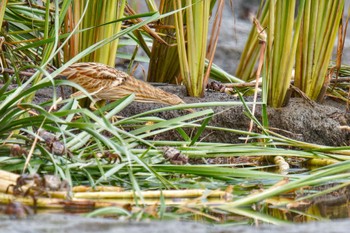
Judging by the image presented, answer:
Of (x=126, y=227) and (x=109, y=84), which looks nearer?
(x=126, y=227)

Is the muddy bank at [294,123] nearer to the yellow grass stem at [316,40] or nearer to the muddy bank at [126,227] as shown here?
the yellow grass stem at [316,40]

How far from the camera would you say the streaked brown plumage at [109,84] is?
12.8 ft

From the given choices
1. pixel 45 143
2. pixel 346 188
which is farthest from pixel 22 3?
pixel 346 188

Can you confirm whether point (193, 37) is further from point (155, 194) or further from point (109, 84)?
point (155, 194)

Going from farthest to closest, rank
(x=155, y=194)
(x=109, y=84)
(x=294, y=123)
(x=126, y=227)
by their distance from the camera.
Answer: (x=109, y=84) < (x=294, y=123) < (x=155, y=194) < (x=126, y=227)

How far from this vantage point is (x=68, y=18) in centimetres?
395

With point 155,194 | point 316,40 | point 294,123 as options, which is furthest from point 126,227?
point 316,40

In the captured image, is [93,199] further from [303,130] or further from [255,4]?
[255,4]

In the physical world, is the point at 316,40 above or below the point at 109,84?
above

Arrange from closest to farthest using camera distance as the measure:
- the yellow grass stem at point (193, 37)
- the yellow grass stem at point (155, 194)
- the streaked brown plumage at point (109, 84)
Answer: the yellow grass stem at point (155, 194), the streaked brown plumage at point (109, 84), the yellow grass stem at point (193, 37)

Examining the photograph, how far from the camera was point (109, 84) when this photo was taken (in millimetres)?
4066

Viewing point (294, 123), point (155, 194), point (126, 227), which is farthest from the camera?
point (294, 123)

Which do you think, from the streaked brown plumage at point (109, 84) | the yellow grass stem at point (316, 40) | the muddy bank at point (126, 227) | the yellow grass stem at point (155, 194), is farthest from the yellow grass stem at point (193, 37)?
the muddy bank at point (126, 227)

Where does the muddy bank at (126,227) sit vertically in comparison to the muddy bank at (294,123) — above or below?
above
